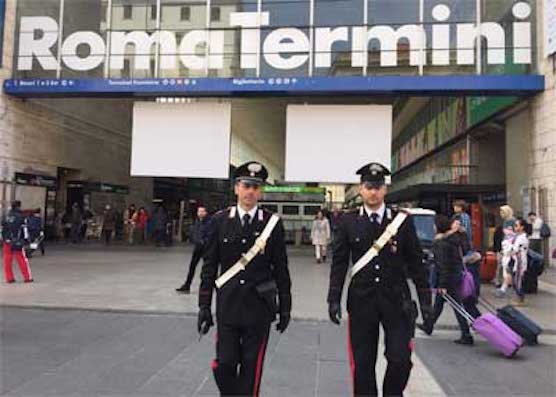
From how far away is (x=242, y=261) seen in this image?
3.85m

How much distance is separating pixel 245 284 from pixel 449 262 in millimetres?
4479

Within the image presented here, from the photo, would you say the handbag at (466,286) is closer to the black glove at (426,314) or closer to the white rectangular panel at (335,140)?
the black glove at (426,314)

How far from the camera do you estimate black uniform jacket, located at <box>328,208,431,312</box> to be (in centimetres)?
393

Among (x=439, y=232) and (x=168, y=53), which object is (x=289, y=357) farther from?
(x=168, y=53)

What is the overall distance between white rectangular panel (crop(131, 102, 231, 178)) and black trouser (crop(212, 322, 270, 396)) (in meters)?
17.0

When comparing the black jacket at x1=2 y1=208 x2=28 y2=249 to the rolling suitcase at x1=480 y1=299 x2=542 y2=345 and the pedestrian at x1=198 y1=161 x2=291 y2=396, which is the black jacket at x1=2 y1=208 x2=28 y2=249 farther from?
the rolling suitcase at x1=480 y1=299 x2=542 y2=345

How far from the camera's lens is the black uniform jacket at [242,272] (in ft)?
12.4

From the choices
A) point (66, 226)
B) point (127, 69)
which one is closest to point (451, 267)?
point (127, 69)

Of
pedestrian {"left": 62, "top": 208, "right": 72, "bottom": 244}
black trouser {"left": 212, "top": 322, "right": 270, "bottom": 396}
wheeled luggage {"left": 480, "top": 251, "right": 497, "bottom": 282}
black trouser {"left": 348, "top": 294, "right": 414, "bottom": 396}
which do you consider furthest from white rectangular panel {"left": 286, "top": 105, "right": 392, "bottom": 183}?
black trouser {"left": 212, "top": 322, "right": 270, "bottom": 396}

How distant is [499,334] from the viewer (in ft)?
22.0

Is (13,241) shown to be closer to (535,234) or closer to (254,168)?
(254,168)

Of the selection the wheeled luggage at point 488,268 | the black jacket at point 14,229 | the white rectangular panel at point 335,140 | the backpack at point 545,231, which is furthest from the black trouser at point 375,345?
the white rectangular panel at point 335,140

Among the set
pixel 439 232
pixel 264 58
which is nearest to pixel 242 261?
pixel 439 232

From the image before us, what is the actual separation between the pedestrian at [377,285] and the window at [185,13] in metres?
17.9
